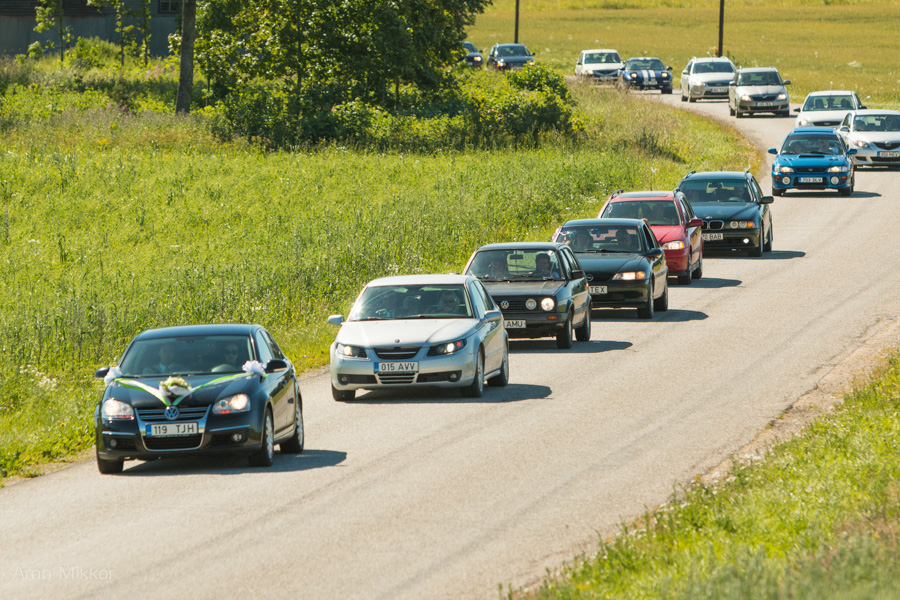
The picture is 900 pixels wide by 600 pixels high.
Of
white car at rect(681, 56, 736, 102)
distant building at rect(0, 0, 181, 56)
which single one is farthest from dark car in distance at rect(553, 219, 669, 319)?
distant building at rect(0, 0, 181, 56)

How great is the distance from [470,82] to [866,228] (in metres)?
25.7

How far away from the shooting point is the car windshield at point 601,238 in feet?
75.7

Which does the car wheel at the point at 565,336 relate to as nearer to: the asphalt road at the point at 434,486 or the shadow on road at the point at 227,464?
the asphalt road at the point at 434,486

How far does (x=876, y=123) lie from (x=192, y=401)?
1494 inches

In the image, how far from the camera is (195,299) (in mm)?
20734

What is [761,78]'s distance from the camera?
59.0 meters

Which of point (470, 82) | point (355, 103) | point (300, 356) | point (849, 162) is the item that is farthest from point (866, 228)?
point (470, 82)

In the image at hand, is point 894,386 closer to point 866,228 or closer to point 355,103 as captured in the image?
point 866,228

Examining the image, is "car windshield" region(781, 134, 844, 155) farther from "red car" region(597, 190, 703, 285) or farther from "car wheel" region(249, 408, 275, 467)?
"car wheel" region(249, 408, 275, 467)

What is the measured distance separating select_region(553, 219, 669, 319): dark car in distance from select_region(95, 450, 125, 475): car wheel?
11024 millimetres

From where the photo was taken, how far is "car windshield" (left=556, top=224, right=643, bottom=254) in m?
23.1

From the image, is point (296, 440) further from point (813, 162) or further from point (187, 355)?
point (813, 162)

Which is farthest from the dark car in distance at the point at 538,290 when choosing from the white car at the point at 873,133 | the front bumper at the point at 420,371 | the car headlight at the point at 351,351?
the white car at the point at 873,133

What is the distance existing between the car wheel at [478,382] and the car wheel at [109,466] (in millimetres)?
4762
